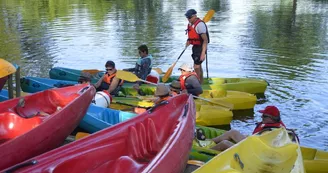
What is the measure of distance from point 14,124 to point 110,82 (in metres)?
2.88

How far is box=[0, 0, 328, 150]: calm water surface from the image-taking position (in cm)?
962

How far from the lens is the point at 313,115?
28.1 ft

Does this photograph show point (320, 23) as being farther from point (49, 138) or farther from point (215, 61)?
point (49, 138)

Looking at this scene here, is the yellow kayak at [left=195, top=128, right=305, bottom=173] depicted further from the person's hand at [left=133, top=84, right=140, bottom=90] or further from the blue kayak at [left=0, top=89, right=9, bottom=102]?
the blue kayak at [left=0, top=89, right=9, bottom=102]

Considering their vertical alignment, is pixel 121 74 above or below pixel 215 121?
above

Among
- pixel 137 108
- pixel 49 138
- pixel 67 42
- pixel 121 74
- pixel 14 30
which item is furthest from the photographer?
pixel 14 30

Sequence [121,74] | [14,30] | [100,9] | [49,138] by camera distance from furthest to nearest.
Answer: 1. [100,9]
2. [14,30]
3. [121,74]
4. [49,138]

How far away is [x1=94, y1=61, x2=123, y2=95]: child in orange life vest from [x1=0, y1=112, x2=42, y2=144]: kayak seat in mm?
2585

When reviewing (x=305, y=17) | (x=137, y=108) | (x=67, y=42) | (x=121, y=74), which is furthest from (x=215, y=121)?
(x=305, y=17)

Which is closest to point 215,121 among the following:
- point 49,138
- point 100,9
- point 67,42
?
point 49,138

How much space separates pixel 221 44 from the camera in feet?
52.7

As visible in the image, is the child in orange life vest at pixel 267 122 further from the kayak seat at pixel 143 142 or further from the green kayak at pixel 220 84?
the green kayak at pixel 220 84

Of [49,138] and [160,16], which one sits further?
[160,16]

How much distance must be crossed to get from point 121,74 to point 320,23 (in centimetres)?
1485
